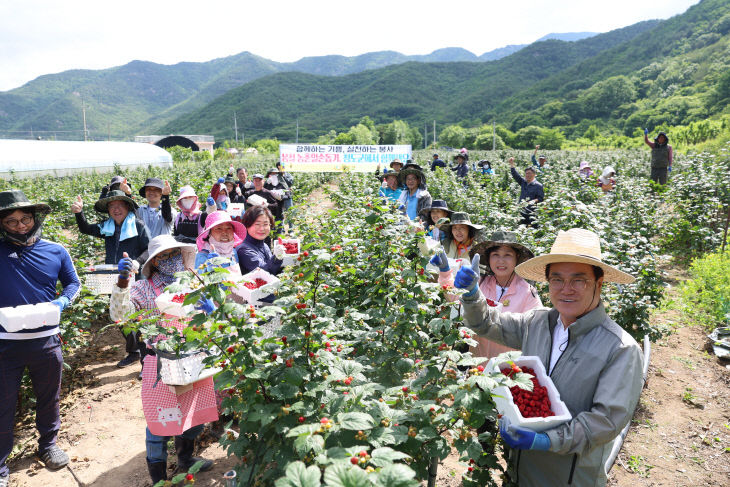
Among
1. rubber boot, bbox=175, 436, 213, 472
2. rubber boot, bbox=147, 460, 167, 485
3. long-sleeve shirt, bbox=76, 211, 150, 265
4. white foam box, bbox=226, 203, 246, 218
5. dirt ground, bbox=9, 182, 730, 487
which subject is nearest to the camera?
rubber boot, bbox=147, 460, 167, 485

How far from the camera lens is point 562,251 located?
6.85 ft

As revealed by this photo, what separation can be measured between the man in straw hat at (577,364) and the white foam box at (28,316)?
10.3 ft

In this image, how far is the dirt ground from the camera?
3.43 meters

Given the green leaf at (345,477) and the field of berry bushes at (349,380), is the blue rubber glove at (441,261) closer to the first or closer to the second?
the field of berry bushes at (349,380)

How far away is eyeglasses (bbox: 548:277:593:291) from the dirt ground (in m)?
2.02

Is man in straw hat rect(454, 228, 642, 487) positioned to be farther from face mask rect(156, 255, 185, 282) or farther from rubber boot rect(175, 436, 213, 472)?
rubber boot rect(175, 436, 213, 472)

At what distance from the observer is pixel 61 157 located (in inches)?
992

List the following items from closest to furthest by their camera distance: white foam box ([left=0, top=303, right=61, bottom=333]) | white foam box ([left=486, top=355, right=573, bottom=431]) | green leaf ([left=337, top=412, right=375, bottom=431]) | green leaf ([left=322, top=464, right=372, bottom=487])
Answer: green leaf ([left=322, top=464, right=372, bottom=487])
green leaf ([left=337, top=412, right=375, bottom=431])
white foam box ([left=486, top=355, right=573, bottom=431])
white foam box ([left=0, top=303, right=61, bottom=333])

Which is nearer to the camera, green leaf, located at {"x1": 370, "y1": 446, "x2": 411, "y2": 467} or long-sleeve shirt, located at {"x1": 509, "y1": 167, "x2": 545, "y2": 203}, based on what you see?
green leaf, located at {"x1": 370, "y1": 446, "x2": 411, "y2": 467}

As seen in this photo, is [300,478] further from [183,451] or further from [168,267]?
[183,451]

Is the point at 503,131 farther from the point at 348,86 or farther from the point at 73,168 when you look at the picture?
the point at 348,86

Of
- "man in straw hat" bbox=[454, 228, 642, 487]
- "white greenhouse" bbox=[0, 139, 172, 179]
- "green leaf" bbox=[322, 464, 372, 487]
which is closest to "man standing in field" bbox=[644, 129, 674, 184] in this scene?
"man in straw hat" bbox=[454, 228, 642, 487]

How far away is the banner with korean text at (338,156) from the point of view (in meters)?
15.4

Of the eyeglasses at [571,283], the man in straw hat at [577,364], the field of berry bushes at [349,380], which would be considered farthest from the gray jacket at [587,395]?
the field of berry bushes at [349,380]
